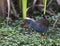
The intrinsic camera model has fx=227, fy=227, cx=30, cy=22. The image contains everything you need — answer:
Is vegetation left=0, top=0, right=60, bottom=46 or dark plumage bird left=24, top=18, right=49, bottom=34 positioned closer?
vegetation left=0, top=0, right=60, bottom=46

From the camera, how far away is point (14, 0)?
4363 mm

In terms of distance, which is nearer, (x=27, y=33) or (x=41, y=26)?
(x=41, y=26)

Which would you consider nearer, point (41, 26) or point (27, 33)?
point (41, 26)

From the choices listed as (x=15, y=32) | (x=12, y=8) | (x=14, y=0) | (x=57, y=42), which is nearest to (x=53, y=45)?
(x=57, y=42)

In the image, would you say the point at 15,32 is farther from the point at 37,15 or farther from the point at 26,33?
the point at 37,15

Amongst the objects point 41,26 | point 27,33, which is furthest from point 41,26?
point 27,33

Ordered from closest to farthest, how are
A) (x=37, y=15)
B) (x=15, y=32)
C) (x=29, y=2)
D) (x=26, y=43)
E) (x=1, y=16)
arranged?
(x=26, y=43) → (x=15, y=32) → (x=1, y=16) → (x=37, y=15) → (x=29, y=2)

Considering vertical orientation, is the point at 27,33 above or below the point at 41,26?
below

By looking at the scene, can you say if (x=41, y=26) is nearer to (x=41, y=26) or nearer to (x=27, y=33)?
(x=41, y=26)

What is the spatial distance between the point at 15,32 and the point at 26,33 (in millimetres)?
179

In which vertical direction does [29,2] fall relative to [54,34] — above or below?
above

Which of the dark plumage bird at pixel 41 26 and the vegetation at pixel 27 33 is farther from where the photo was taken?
the dark plumage bird at pixel 41 26

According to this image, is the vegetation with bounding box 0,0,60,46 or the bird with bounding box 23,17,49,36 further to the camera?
the bird with bounding box 23,17,49,36

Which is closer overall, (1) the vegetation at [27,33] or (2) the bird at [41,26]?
(1) the vegetation at [27,33]
